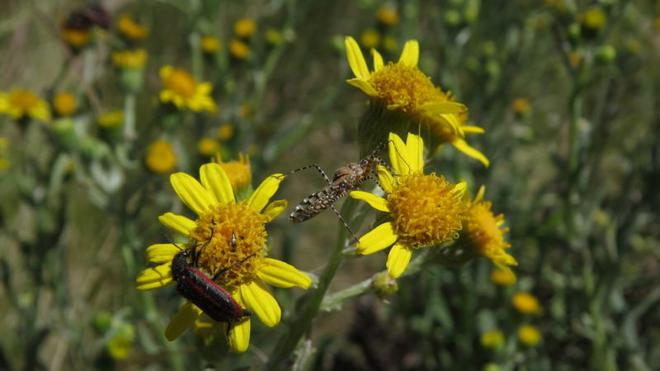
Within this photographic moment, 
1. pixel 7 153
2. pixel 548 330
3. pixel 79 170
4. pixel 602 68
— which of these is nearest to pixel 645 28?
pixel 602 68

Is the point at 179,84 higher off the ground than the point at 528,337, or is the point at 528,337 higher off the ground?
the point at 179,84

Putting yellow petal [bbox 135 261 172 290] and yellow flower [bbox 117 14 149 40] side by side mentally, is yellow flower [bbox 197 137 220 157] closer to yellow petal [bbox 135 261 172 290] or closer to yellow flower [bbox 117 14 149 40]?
yellow flower [bbox 117 14 149 40]

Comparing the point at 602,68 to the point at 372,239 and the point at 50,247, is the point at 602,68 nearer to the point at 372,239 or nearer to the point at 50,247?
the point at 372,239

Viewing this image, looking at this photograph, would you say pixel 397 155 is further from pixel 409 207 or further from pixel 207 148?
pixel 207 148

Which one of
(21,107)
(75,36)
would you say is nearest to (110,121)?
(21,107)

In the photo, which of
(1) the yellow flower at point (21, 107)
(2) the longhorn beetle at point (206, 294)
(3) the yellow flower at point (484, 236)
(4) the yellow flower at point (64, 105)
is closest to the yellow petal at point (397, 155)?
(3) the yellow flower at point (484, 236)

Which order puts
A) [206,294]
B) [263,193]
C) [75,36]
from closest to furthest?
1. [206,294]
2. [263,193]
3. [75,36]
